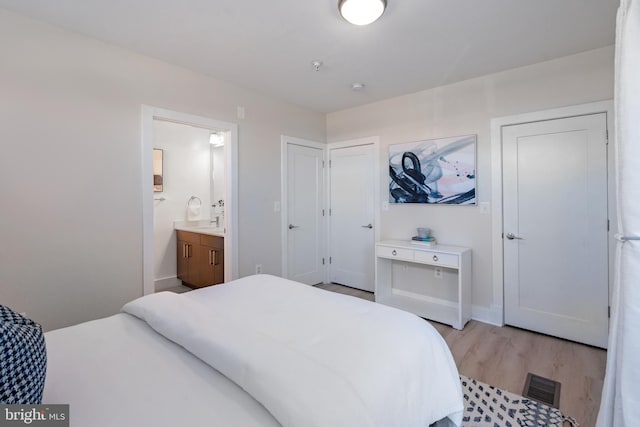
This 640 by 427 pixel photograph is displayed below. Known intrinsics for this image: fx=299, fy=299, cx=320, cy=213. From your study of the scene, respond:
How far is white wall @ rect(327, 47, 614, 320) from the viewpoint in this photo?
8.19ft

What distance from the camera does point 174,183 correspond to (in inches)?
164

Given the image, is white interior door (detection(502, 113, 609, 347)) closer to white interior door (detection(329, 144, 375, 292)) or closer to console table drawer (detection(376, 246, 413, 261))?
console table drawer (detection(376, 246, 413, 261))

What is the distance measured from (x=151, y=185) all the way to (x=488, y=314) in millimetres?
3361

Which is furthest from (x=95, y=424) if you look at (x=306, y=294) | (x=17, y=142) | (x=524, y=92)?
(x=524, y=92)

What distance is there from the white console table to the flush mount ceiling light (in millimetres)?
2106

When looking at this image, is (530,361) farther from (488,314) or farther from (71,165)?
(71,165)

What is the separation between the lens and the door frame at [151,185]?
2.49 meters

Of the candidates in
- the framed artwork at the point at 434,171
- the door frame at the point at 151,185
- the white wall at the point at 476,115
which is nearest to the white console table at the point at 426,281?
the white wall at the point at 476,115

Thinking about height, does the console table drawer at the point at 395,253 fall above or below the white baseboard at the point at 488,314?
above

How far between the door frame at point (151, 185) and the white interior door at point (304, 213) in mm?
769

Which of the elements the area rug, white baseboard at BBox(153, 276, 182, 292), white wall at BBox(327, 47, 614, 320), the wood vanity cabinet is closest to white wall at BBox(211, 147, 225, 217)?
the wood vanity cabinet

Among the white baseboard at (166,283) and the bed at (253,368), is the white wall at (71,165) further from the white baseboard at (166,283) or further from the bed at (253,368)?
the white baseboard at (166,283)


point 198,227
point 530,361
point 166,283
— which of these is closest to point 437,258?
point 530,361

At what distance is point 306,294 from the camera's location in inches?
68.6
